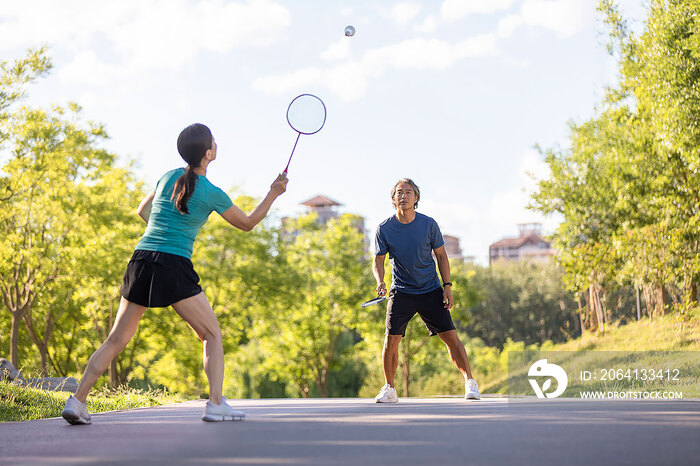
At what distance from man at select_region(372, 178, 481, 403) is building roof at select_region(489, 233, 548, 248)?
13299 cm

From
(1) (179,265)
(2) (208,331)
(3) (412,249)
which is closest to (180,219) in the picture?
(1) (179,265)

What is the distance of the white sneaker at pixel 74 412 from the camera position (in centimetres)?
570

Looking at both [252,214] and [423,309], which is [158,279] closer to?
[252,214]

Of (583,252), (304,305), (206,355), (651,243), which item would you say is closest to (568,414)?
(206,355)

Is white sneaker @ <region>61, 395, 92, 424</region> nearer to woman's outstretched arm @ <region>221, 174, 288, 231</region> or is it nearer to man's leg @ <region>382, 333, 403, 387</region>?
woman's outstretched arm @ <region>221, 174, 288, 231</region>

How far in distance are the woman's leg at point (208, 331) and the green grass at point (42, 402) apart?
2.60m

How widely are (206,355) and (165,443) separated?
1.29 meters

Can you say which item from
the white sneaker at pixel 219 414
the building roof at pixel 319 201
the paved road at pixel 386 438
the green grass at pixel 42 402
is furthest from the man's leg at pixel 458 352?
the building roof at pixel 319 201

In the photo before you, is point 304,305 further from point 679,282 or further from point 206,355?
point 206,355

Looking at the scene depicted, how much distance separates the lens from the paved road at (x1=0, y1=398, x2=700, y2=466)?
12.5 feet

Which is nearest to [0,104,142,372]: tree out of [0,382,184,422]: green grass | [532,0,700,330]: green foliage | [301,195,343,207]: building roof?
[0,382,184,422]: green grass

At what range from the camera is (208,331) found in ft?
18.8

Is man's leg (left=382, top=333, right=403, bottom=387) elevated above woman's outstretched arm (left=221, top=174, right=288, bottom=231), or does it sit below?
below

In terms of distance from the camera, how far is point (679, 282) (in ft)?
59.9
